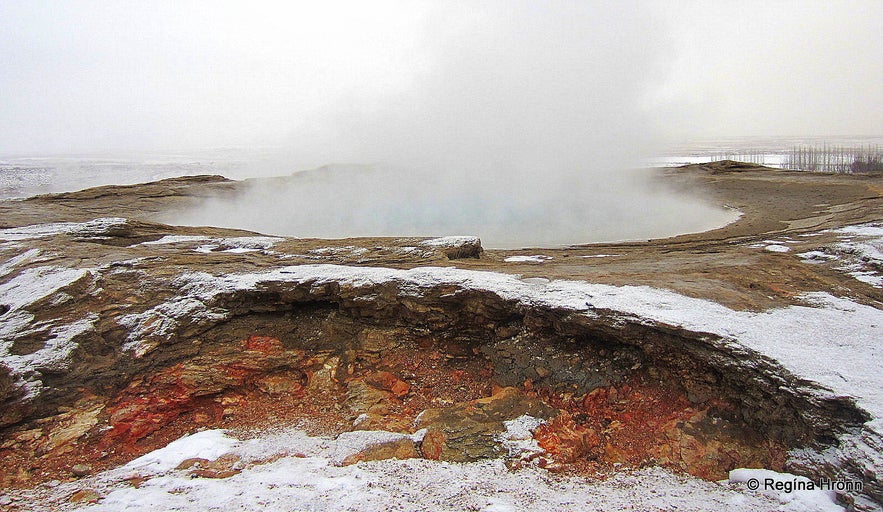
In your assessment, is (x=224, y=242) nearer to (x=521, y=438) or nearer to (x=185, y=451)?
(x=185, y=451)

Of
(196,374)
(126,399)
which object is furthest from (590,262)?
(126,399)

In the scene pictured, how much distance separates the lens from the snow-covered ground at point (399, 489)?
3869 mm

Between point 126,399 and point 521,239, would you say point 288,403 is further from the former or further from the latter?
point 521,239

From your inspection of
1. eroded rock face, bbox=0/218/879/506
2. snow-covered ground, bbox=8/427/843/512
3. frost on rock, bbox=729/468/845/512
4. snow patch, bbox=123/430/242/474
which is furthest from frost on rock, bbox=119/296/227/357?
frost on rock, bbox=729/468/845/512

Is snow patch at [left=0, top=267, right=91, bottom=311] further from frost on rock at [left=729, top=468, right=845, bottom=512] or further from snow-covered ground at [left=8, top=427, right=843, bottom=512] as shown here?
frost on rock at [left=729, top=468, right=845, bottom=512]

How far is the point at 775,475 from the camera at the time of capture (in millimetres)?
4086

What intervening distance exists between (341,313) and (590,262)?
15.2 ft

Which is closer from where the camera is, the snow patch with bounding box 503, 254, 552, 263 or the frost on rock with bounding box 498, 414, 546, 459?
the frost on rock with bounding box 498, 414, 546, 459

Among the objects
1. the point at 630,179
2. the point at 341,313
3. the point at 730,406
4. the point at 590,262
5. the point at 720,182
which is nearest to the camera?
the point at 730,406

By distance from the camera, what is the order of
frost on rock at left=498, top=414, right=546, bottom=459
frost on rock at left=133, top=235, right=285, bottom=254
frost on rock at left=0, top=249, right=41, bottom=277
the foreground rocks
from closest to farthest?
the foreground rocks, frost on rock at left=498, top=414, right=546, bottom=459, frost on rock at left=0, top=249, right=41, bottom=277, frost on rock at left=133, top=235, right=285, bottom=254

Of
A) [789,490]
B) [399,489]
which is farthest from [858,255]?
[399,489]

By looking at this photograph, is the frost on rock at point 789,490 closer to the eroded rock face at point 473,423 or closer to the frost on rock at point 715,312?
the frost on rock at point 715,312

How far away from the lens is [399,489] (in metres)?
4.12

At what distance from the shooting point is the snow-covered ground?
152 inches
